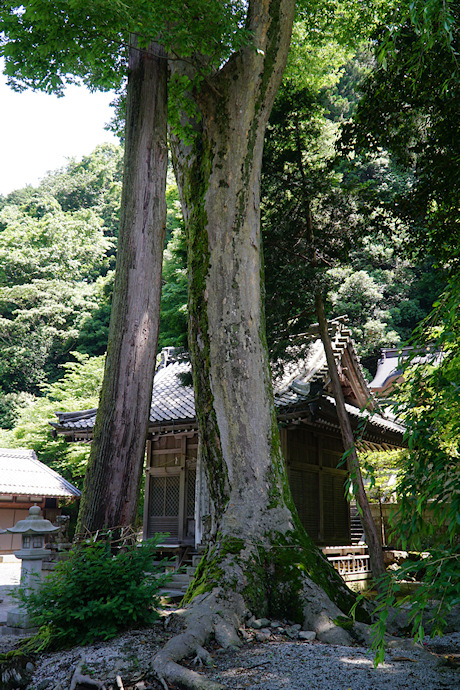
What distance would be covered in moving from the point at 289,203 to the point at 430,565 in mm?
9252

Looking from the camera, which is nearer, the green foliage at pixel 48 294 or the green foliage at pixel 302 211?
the green foliage at pixel 302 211

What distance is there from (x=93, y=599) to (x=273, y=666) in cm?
148

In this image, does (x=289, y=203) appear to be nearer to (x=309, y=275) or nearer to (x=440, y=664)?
(x=309, y=275)

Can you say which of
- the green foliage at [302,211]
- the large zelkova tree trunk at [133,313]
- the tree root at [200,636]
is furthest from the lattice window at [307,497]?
the tree root at [200,636]

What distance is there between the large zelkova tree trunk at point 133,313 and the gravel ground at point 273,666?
4.06 ft

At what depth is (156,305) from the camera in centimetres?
541

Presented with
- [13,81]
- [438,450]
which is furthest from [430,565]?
[13,81]

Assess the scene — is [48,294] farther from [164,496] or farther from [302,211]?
[302,211]

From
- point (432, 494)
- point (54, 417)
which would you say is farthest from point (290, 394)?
point (54, 417)

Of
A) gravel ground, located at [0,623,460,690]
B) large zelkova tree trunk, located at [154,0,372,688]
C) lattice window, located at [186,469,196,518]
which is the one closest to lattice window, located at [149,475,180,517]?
lattice window, located at [186,469,196,518]

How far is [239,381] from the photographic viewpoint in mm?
5145

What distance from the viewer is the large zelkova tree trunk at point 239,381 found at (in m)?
4.27

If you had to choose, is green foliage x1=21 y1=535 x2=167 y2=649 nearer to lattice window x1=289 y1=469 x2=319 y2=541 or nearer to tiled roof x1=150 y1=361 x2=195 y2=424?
tiled roof x1=150 y1=361 x2=195 y2=424

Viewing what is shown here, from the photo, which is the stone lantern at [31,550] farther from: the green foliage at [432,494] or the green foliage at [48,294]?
the green foliage at [48,294]
